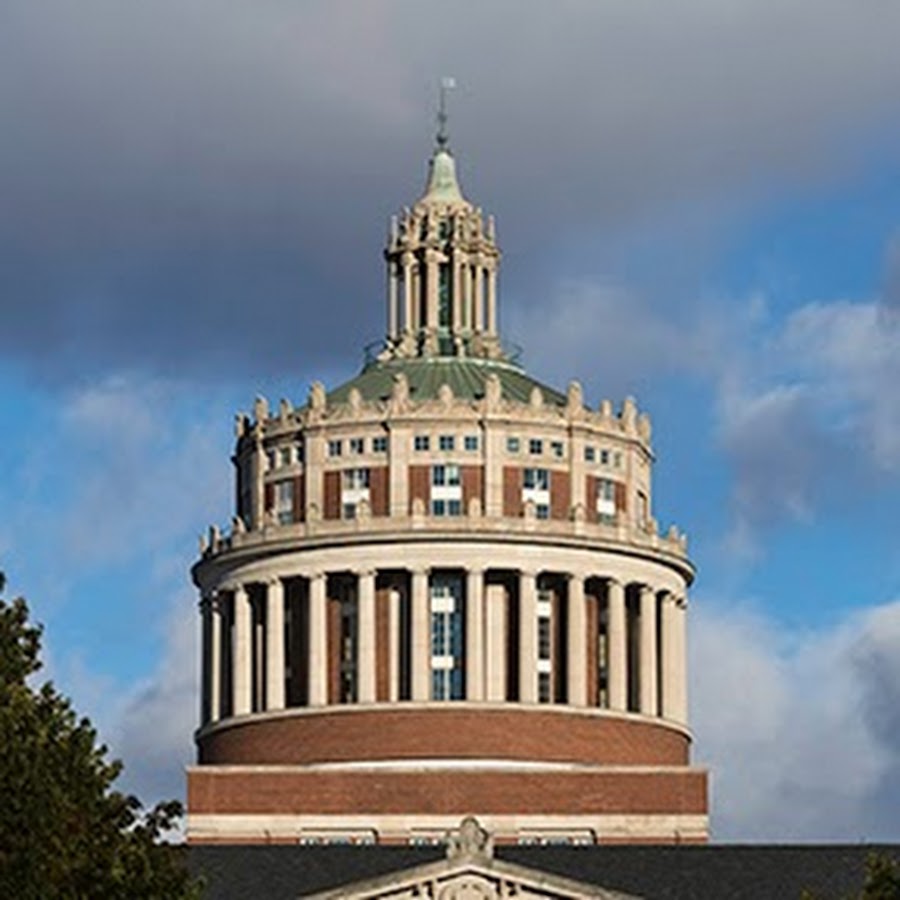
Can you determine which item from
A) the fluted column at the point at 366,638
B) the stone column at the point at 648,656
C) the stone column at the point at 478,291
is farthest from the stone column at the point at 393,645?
the stone column at the point at 478,291

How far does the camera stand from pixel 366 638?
16212 centimetres

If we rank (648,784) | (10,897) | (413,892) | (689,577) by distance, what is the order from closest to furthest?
(10,897) → (413,892) → (648,784) → (689,577)

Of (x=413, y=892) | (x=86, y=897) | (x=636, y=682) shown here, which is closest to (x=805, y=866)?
(x=413, y=892)

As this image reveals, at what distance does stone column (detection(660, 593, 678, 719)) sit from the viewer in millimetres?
166750

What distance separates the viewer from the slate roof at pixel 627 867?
453 feet

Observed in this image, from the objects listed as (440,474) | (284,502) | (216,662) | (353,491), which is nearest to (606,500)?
(440,474)

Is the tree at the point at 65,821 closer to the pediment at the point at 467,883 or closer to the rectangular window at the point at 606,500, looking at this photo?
the pediment at the point at 467,883

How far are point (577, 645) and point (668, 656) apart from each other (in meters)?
6.17

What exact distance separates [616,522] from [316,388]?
13.4m

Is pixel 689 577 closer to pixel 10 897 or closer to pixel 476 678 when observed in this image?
pixel 476 678

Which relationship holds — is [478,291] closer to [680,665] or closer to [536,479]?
A: [536,479]

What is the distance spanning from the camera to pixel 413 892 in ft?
436

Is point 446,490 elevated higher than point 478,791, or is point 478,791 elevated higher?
point 446,490

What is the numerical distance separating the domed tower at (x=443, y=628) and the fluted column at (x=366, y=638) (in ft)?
0.29
